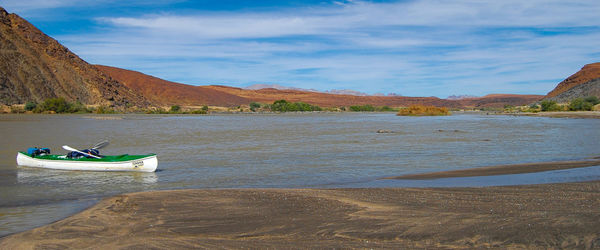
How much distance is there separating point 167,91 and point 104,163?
401 ft

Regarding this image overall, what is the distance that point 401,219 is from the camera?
686cm

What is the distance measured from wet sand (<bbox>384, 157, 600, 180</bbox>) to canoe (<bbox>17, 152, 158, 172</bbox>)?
6.48m

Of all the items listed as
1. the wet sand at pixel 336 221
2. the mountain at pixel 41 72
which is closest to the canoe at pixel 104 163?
the wet sand at pixel 336 221

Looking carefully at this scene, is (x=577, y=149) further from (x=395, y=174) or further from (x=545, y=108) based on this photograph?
(x=545, y=108)

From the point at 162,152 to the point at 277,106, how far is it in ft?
245

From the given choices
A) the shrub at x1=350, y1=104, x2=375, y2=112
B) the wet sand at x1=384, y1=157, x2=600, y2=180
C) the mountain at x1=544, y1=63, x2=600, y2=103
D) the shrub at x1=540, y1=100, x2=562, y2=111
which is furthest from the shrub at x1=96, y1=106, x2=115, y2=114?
the mountain at x1=544, y1=63, x2=600, y2=103

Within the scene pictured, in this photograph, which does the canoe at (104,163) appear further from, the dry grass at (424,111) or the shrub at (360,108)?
the shrub at (360,108)

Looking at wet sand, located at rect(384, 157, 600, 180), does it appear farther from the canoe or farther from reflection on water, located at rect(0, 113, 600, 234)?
the canoe

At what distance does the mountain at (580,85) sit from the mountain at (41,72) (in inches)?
2935

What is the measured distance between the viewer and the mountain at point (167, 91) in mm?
125438

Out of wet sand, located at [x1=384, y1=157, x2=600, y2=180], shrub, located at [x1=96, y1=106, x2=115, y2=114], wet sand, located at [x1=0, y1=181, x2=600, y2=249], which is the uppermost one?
shrub, located at [x1=96, y1=106, x2=115, y2=114]

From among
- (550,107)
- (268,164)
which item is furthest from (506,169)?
(550,107)

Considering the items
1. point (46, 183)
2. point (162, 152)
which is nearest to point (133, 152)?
point (162, 152)

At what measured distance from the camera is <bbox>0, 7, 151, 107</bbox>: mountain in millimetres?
61531
